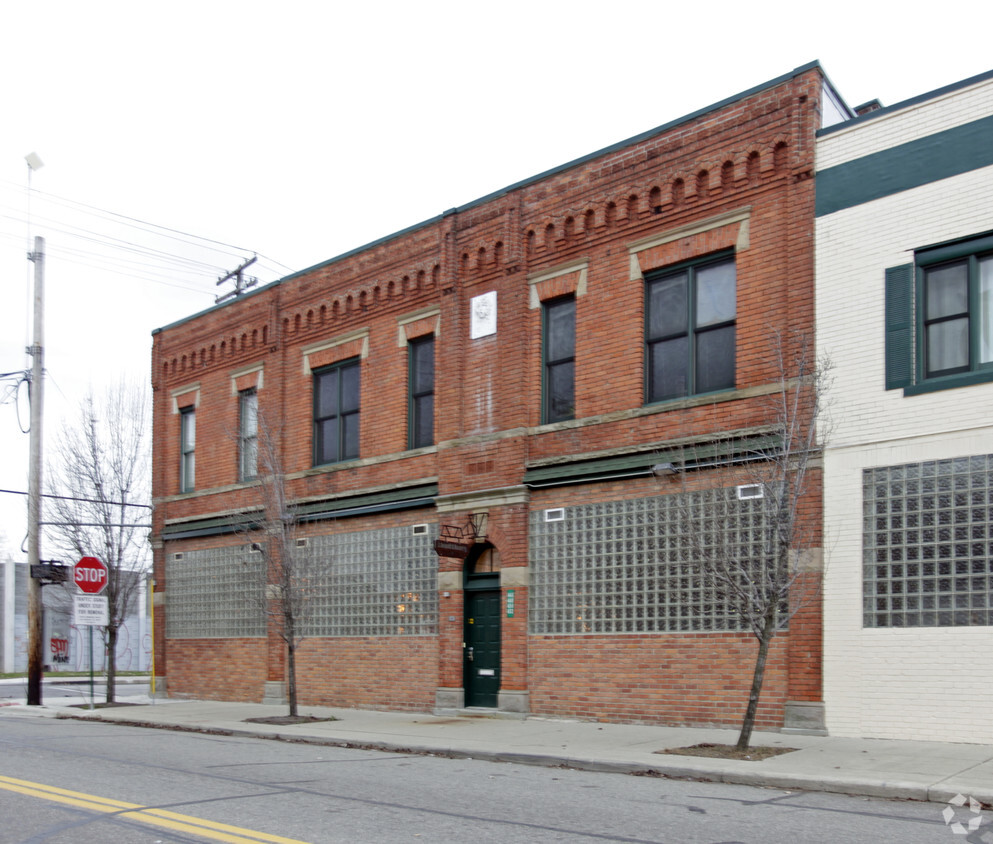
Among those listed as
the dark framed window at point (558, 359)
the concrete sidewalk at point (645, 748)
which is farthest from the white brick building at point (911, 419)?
the dark framed window at point (558, 359)

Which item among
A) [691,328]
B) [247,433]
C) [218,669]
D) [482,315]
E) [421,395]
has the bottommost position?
[218,669]

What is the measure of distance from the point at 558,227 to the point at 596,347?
2313 mm

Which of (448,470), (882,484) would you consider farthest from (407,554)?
(882,484)

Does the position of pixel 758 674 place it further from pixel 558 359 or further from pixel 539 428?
pixel 558 359

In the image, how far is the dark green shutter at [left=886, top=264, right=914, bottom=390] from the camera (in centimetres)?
1362

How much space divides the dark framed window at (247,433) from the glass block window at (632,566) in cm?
891

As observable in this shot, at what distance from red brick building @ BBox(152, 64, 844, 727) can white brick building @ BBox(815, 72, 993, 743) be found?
1.61 ft

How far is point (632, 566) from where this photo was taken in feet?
53.0

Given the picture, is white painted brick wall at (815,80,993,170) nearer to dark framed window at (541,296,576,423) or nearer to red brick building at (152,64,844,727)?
red brick building at (152,64,844,727)

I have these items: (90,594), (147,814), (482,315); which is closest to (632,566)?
(482,315)

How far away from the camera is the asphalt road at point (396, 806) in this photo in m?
7.86

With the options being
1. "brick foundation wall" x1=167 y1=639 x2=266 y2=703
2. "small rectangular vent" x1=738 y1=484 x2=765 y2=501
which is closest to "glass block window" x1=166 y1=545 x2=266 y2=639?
"brick foundation wall" x1=167 y1=639 x2=266 y2=703

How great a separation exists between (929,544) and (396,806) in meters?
7.69

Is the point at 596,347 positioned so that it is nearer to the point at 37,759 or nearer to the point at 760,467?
the point at 760,467
